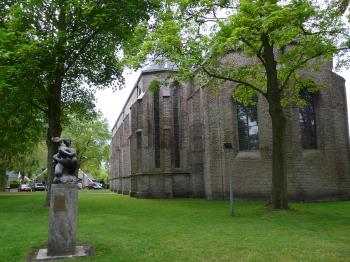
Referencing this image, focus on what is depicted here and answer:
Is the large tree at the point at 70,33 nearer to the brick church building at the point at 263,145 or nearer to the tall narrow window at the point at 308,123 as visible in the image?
the brick church building at the point at 263,145

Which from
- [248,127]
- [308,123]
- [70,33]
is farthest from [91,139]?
[70,33]

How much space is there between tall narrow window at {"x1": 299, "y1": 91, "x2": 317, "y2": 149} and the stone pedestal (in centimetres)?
1852

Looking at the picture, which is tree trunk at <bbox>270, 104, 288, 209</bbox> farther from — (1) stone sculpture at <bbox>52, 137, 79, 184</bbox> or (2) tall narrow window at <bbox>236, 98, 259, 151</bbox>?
(1) stone sculpture at <bbox>52, 137, 79, 184</bbox>

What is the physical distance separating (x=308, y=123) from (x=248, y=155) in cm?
415

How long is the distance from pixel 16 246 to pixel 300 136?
1831 centimetres

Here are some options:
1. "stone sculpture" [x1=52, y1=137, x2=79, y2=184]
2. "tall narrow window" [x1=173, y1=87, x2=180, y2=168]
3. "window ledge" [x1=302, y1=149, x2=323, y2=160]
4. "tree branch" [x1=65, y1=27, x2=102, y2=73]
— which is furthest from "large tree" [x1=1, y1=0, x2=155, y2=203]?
"window ledge" [x1=302, y1=149, x2=323, y2=160]

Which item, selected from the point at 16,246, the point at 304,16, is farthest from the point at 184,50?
the point at 16,246

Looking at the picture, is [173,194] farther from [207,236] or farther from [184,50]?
[207,236]

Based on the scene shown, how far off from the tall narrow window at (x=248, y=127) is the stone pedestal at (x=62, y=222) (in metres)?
17.4

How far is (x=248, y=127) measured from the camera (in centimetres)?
2438

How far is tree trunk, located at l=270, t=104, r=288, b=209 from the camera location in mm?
16031

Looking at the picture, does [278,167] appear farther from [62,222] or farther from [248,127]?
[62,222]

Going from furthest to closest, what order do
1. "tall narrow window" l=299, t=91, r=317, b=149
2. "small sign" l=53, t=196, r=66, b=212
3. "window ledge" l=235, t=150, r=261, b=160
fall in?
"tall narrow window" l=299, t=91, r=317, b=149 < "window ledge" l=235, t=150, r=261, b=160 < "small sign" l=53, t=196, r=66, b=212

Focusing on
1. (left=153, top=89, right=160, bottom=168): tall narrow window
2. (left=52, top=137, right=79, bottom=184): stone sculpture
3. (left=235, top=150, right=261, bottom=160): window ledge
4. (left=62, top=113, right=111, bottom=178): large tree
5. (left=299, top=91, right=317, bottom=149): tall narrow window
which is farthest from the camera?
(left=62, top=113, right=111, bottom=178): large tree
